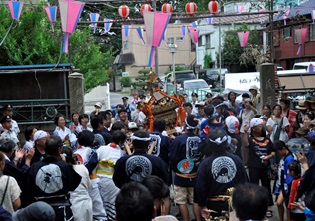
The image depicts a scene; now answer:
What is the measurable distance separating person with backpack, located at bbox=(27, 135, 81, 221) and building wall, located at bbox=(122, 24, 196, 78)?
1780 inches

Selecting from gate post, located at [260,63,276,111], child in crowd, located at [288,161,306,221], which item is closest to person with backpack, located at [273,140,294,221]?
child in crowd, located at [288,161,306,221]

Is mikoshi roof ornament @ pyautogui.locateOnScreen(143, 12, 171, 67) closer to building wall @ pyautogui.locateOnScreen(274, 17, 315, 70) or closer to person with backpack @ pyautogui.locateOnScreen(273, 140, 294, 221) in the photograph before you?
person with backpack @ pyautogui.locateOnScreen(273, 140, 294, 221)

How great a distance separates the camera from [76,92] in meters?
15.3

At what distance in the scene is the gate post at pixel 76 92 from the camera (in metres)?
15.3

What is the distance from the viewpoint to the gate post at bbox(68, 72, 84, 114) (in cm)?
1530

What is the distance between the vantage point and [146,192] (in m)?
3.90

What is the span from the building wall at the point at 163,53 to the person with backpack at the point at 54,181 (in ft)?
148

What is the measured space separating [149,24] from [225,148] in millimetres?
8345

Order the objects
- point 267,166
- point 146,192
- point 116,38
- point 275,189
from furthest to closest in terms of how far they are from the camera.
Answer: point 116,38 < point 267,166 < point 275,189 < point 146,192

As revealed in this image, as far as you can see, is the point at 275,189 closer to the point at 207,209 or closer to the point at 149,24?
the point at 207,209

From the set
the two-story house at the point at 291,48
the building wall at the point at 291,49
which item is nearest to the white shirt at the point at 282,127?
the two-story house at the point at 291,48

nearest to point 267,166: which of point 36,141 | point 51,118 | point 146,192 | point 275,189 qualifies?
point 275,189

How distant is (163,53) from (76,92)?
3706 cm

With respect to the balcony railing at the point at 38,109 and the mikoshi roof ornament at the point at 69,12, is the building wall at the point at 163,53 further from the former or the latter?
the mikoshi roof ornament at the point at 69,12
